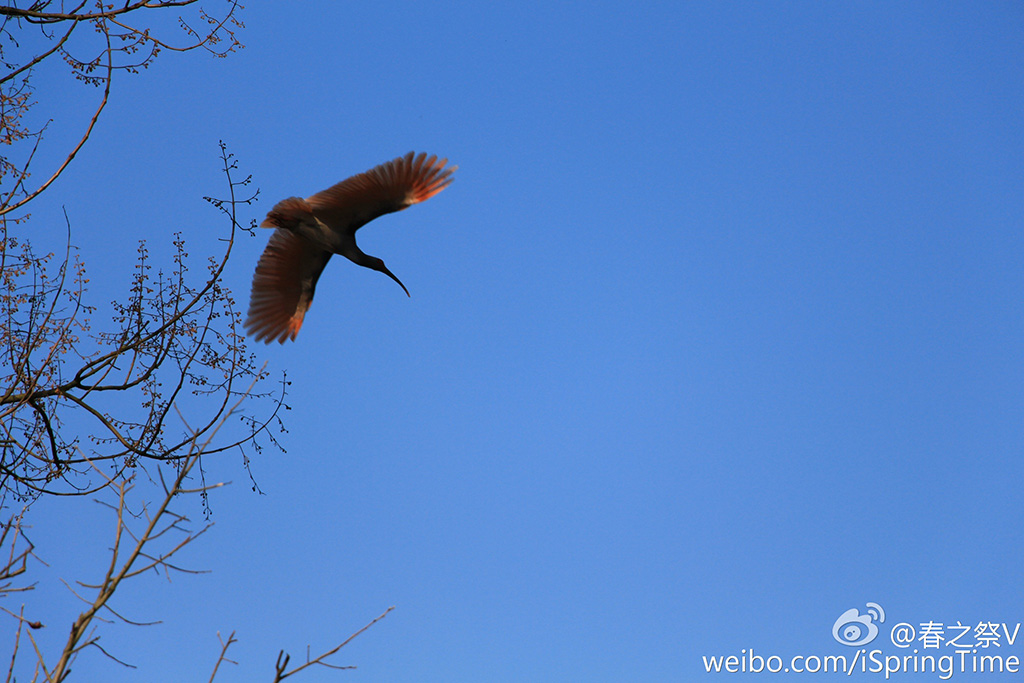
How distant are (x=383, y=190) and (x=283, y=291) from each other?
4.71 ft

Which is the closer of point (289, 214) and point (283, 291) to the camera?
point (289, 214)

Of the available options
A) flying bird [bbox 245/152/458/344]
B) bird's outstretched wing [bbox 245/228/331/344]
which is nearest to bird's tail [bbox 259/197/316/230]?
flying bird [bbox 245/152/458/344]

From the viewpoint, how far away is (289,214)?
233 inches

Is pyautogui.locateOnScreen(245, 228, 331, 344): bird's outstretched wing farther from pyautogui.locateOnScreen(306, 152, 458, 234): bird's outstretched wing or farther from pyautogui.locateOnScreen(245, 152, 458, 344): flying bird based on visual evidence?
pyautogui.locateOnScreen(306, 152, 458, 234): bird's outstretched wing

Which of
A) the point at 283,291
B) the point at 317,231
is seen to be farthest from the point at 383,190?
the point at 283,291

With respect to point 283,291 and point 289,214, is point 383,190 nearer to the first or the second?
point 289,214

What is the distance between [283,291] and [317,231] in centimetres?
90

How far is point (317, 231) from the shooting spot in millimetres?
6125

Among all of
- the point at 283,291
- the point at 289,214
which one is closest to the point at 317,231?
the point at 289,214

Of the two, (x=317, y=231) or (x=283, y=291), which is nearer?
(x=317, y=231)

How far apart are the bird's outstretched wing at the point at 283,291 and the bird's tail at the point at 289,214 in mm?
673

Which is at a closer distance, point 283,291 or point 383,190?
point 383,190

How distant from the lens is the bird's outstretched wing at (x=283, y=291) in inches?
265

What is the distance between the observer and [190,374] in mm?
4078
